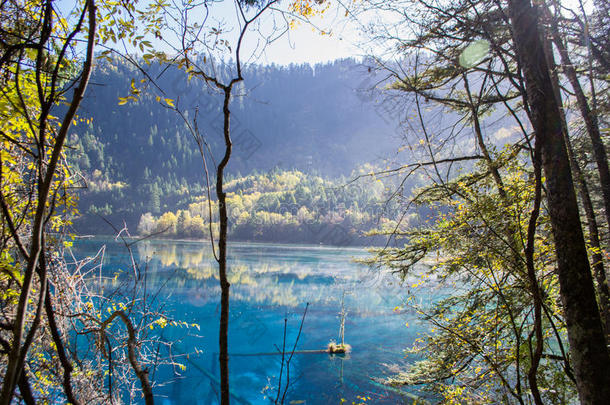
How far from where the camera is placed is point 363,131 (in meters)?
187

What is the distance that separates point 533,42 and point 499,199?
1.38 metres

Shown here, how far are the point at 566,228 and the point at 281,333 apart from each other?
1513cm

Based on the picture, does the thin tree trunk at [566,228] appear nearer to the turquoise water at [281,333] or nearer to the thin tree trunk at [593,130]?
the turquoise water at [281,333]

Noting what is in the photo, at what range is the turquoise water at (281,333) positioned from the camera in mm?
10547

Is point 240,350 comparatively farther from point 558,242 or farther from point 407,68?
point 558,242

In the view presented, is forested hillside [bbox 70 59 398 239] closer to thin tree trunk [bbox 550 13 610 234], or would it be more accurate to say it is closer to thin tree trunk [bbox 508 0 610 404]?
thin tree trunk [bbox 550 13 610 234]

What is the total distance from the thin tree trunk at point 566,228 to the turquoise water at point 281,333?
69.4 inches

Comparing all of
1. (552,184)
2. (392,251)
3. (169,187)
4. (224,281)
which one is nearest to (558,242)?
(552,184)

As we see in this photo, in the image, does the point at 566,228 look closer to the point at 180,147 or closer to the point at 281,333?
the point at 281,333

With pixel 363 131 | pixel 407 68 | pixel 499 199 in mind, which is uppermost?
pixel 363 131

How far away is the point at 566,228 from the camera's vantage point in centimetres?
174

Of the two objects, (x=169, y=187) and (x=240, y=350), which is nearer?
(x=240, y=350)

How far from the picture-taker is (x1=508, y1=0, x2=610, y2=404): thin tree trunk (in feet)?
5.45

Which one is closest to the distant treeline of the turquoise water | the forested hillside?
the forested hillside
